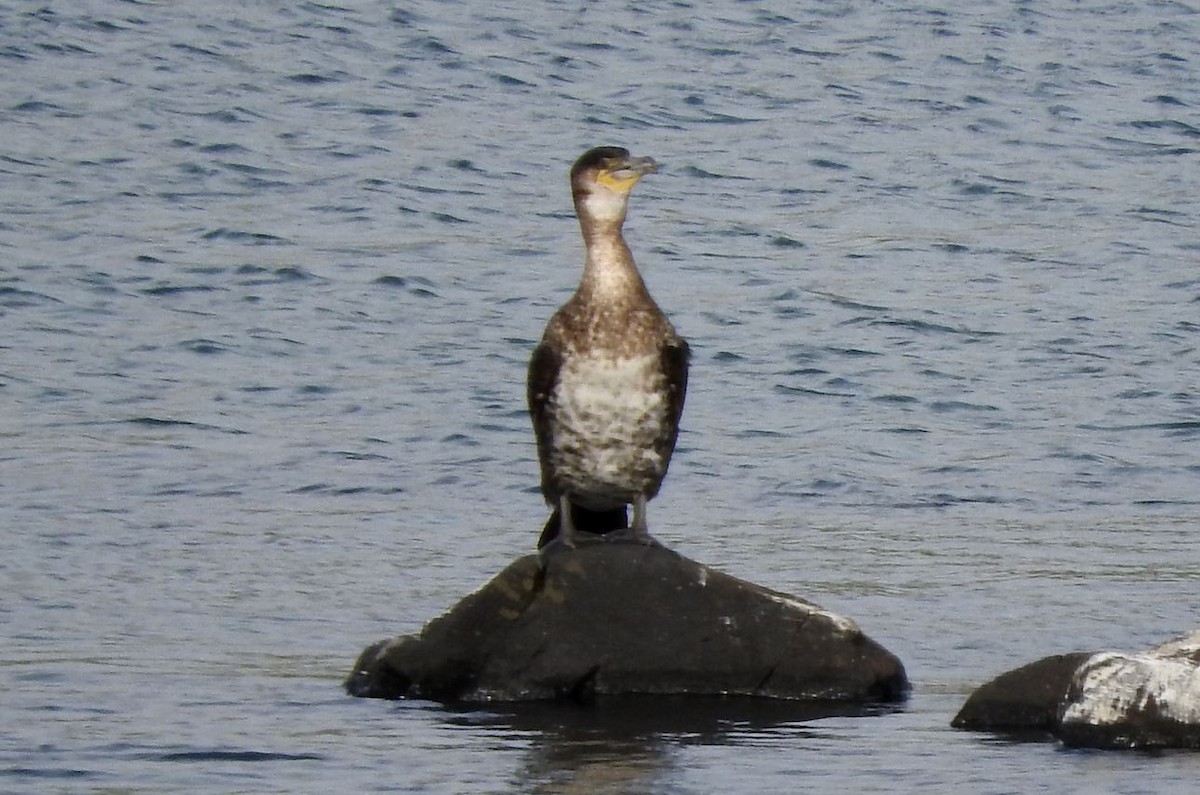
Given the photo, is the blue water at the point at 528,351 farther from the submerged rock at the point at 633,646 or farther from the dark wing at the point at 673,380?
the dark wing at the point at 673,380

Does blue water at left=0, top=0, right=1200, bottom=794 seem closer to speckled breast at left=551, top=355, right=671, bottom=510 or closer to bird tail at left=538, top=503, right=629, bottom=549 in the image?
bird tail at left=538, top=503, right=629, bottom=549

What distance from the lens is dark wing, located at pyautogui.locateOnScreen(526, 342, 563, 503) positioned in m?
8.62

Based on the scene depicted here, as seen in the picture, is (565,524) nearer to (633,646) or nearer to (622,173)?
(633,646)

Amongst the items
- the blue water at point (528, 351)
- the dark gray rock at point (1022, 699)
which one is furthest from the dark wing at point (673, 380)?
the dark gray rock at point (1022, 699)

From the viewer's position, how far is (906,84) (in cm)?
2684

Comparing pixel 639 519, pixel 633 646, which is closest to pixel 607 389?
Result: pixel 639 519

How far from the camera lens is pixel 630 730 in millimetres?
7852

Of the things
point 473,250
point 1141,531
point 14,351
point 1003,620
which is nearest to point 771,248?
point 473,250

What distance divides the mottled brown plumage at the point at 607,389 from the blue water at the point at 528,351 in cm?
95

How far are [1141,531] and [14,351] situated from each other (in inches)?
293

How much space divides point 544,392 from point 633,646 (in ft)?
2.85

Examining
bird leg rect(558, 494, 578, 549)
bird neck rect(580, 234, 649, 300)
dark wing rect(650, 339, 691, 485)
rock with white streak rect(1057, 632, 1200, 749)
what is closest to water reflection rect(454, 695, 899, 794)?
bird leg rect(558, 494, 578, 549)

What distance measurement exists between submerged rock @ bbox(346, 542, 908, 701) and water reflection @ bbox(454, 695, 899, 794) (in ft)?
0.26

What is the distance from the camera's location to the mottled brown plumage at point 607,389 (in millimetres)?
8562
